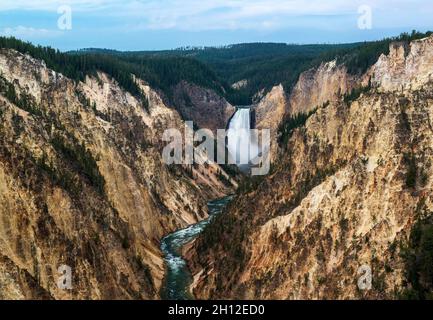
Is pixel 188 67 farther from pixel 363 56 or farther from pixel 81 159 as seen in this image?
pixel 81 159

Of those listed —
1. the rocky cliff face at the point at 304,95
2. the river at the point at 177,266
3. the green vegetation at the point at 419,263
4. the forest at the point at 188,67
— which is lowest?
the river at the point at 177,266

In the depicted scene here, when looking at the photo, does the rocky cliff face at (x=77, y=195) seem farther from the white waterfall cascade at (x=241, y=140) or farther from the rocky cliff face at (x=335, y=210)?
the white waterfall cascade at (x=241, y=140)

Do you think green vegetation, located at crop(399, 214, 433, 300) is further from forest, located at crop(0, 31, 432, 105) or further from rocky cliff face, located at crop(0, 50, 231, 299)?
forest, located at crop(0, 31, 432, 105)

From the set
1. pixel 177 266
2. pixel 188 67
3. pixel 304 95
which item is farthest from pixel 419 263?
pixel 188 67

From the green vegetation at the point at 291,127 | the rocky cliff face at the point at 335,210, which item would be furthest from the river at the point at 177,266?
the green vegetation at the point at 291,127

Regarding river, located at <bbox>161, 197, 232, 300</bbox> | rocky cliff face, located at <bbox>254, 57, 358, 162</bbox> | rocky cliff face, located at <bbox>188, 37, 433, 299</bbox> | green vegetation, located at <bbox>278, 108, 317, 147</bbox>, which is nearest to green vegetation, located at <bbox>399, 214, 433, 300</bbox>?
rocky cliff face, located at <bbox>188, 37, 433, 299</bbox>

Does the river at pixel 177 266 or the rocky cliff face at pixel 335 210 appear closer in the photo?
the rocky cliff face at pixel 335 210
